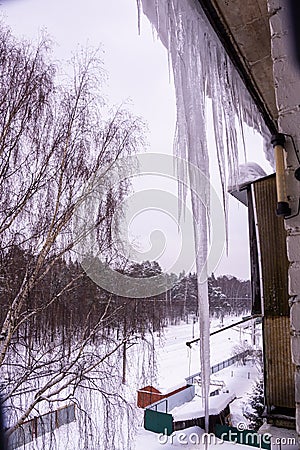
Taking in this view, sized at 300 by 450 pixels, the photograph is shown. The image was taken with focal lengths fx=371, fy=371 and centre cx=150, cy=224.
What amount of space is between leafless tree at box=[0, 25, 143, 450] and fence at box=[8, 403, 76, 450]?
0.13ft

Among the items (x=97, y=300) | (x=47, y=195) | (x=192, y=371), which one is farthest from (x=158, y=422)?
(x=47, y=195)

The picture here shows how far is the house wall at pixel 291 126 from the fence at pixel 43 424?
Result: 1146 mm

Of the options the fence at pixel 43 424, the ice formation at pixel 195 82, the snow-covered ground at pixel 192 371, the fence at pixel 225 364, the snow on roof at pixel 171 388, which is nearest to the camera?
the ice formation at pixel 195 82

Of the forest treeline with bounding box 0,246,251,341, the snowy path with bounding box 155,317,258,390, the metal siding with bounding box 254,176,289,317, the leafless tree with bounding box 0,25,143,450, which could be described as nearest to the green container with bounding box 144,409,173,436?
the snowy path with bounding box 155,317,258,390

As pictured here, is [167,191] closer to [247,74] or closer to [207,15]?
[247,74]

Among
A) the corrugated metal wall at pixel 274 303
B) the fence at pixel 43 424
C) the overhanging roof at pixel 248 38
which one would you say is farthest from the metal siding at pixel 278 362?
the fence at pixel 43 424

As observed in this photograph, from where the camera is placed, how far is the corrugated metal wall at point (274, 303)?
40.9 inches

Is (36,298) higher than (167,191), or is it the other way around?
(167,191)

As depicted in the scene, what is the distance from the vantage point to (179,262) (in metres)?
1.71

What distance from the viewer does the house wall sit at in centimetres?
58

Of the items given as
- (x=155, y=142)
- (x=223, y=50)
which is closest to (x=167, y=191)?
(x=155, y=142)

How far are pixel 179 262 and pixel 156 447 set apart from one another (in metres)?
0.82

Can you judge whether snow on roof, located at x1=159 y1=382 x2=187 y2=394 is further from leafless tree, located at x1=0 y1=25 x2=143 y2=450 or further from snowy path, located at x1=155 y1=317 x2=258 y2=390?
leafless tree, located at x1=0 y1=25 x2=143 y2=450

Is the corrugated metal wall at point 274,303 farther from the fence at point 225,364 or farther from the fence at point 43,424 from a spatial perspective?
the fence at point 43,424
